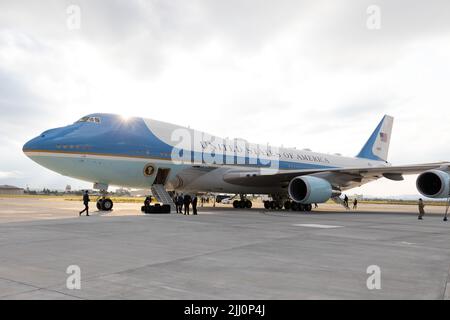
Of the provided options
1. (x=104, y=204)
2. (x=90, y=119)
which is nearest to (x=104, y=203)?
(x=104, y=204)

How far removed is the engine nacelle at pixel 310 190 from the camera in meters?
21.2

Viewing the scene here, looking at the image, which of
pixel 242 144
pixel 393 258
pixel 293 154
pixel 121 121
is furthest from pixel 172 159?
pixel 393 258

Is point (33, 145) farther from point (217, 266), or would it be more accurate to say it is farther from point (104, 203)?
point (217, 266)

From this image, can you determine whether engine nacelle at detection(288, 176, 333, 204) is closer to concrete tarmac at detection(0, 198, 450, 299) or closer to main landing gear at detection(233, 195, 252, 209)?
main landing gear at detection(233, 195, 252, 209)

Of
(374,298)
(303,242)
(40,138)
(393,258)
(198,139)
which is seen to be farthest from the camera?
(198,139)

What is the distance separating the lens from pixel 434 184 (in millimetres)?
20516

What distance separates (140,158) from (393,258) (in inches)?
580

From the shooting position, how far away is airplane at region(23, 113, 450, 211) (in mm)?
17891

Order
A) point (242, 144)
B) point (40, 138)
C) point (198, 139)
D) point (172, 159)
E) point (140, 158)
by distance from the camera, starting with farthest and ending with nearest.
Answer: point (242, 144) → point (198, 139) → point (172, 159) → point (140, 158) → point (40, 138)

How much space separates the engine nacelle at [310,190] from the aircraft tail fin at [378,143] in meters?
15.8

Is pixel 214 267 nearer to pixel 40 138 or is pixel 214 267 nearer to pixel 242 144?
pixel 40 138

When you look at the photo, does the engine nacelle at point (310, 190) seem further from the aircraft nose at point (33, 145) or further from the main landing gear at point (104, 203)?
the aircraft nose at point (33, 145)

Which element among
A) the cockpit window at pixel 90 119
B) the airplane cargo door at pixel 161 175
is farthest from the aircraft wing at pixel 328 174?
the cockpit window at pixel 90 119

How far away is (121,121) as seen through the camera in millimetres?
19766
